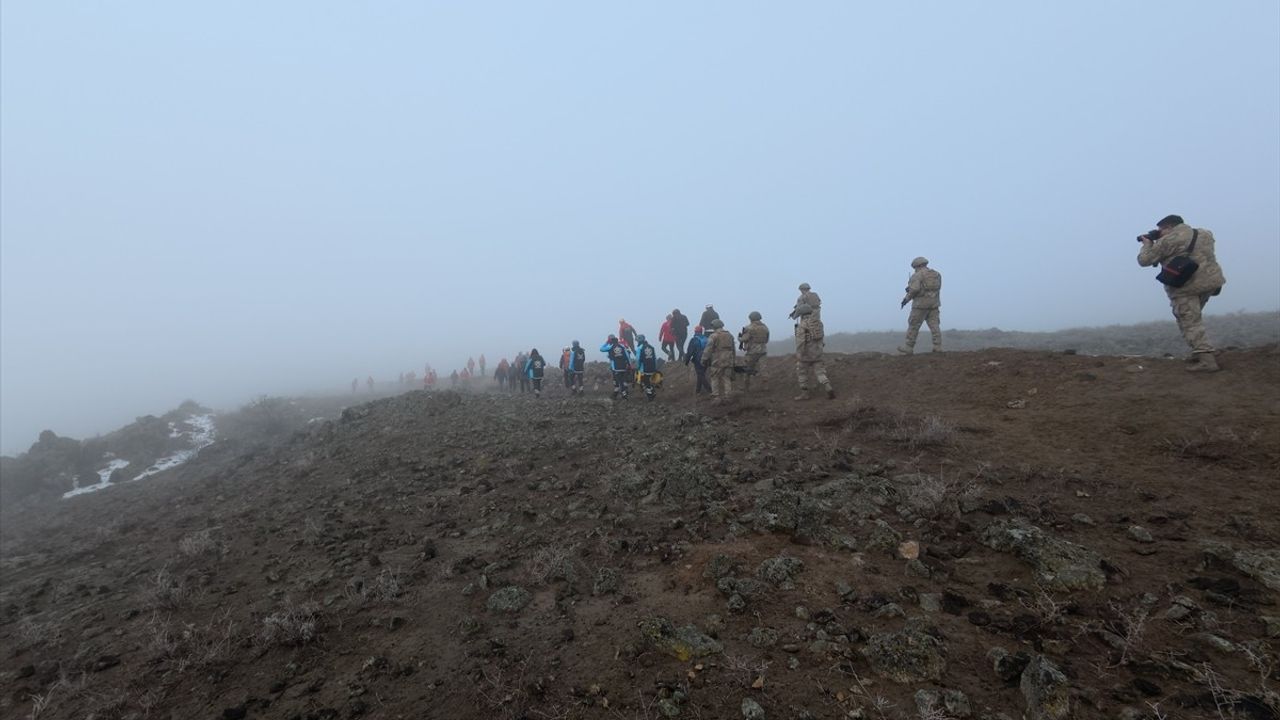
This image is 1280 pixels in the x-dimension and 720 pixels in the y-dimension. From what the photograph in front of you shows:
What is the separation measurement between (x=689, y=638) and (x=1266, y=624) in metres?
3.65

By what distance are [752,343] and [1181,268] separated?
27.1 feet

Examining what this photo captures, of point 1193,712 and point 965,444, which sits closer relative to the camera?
point 1193,712

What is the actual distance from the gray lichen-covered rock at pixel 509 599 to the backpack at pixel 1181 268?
34.5ft

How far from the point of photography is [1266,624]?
3379mm

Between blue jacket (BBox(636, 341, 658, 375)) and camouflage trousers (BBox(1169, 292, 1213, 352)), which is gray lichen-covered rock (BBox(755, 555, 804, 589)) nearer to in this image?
camouflage trousers (BBox(1169, 292, 1213, 352))

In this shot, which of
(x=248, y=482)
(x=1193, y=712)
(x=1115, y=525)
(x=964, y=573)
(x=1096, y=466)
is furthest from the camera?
(x=248, y=482)

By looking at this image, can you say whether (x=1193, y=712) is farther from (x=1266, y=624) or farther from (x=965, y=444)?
(x=965, y=444)

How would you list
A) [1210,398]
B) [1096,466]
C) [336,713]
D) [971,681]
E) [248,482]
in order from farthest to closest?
[248,482]
[1210,398]
[1096,466]
[336,713]
[971,681]

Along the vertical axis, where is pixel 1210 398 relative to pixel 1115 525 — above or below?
above

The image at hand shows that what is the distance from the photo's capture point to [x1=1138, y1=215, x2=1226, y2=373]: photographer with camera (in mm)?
8359

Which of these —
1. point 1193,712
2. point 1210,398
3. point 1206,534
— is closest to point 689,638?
point 1193,712

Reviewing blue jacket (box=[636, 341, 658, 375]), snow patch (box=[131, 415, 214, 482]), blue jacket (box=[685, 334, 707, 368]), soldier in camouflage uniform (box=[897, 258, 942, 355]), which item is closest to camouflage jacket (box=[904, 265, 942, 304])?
soldier in camouflage uniform (box=[897, 258, 942, 355])

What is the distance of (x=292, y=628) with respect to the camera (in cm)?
481

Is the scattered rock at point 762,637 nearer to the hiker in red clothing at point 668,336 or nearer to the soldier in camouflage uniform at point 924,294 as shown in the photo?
the soldier in camouflage uniform at point 924,294
